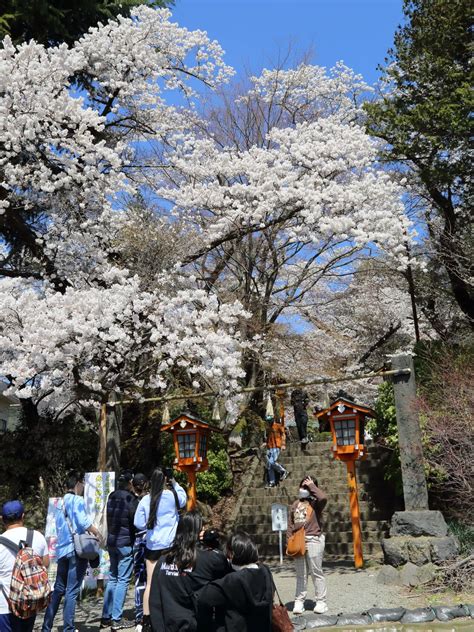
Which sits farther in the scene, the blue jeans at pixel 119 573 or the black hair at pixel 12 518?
the blue jeans at pixel 119 573

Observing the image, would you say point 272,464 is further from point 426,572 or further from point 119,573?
point 119,573

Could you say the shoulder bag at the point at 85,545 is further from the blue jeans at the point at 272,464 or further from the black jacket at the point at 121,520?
the blue jeans at the point at 272,464

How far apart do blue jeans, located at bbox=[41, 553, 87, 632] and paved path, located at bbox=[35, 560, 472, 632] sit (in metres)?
0.97

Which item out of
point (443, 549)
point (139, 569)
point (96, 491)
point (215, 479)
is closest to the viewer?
point (139, 569)

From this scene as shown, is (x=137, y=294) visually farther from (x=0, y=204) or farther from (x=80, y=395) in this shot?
(x=0, y=204)

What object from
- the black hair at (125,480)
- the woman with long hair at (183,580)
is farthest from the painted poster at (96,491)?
the woman with long hair at (183,580)

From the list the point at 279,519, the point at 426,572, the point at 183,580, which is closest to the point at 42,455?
the point at 279,519

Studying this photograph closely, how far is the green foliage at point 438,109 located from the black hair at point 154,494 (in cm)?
848

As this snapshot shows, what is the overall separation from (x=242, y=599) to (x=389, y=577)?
5.42 m

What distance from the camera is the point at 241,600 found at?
3.77m

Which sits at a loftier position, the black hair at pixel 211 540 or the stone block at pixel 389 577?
the black hair at pixel 211 540

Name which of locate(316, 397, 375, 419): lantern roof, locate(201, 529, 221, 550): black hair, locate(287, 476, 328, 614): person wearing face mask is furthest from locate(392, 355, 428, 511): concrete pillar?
locate(201, 529, 221, 550): black hair

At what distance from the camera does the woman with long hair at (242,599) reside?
12.4 ft

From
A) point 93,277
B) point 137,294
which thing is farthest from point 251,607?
point 93,277
